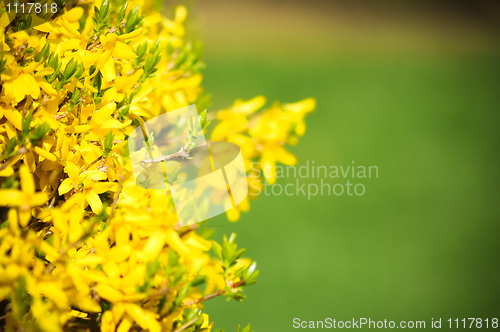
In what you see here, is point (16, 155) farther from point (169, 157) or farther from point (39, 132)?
point (169, 157)

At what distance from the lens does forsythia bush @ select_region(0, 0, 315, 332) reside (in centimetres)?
39

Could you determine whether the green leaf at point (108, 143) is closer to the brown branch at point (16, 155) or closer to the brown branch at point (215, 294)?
the brown branch at point (16, 155)

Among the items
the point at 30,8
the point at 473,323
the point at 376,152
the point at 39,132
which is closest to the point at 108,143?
the point at 39,132

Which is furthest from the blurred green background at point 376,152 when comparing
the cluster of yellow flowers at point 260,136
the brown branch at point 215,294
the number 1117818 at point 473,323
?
the brown branch at point 215,294

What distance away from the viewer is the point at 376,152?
92.0 inches

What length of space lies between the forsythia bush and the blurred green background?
716 mm

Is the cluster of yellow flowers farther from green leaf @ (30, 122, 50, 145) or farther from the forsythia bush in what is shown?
green leaf @ (30, 122, 50, 145)

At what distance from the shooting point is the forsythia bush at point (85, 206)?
39 centimetres

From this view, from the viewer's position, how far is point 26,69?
438 mm

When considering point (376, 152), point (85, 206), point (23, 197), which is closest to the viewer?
point (23, 197)

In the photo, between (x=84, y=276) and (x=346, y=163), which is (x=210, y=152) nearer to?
(x=84, y=276)

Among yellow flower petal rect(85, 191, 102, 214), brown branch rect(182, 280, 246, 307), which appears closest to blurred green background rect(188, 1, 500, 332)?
yellow flower petal rect(85, 191, 102, 214)

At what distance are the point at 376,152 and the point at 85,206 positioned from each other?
215 centimetres

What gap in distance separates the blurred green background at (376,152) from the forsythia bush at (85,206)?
716 mm
